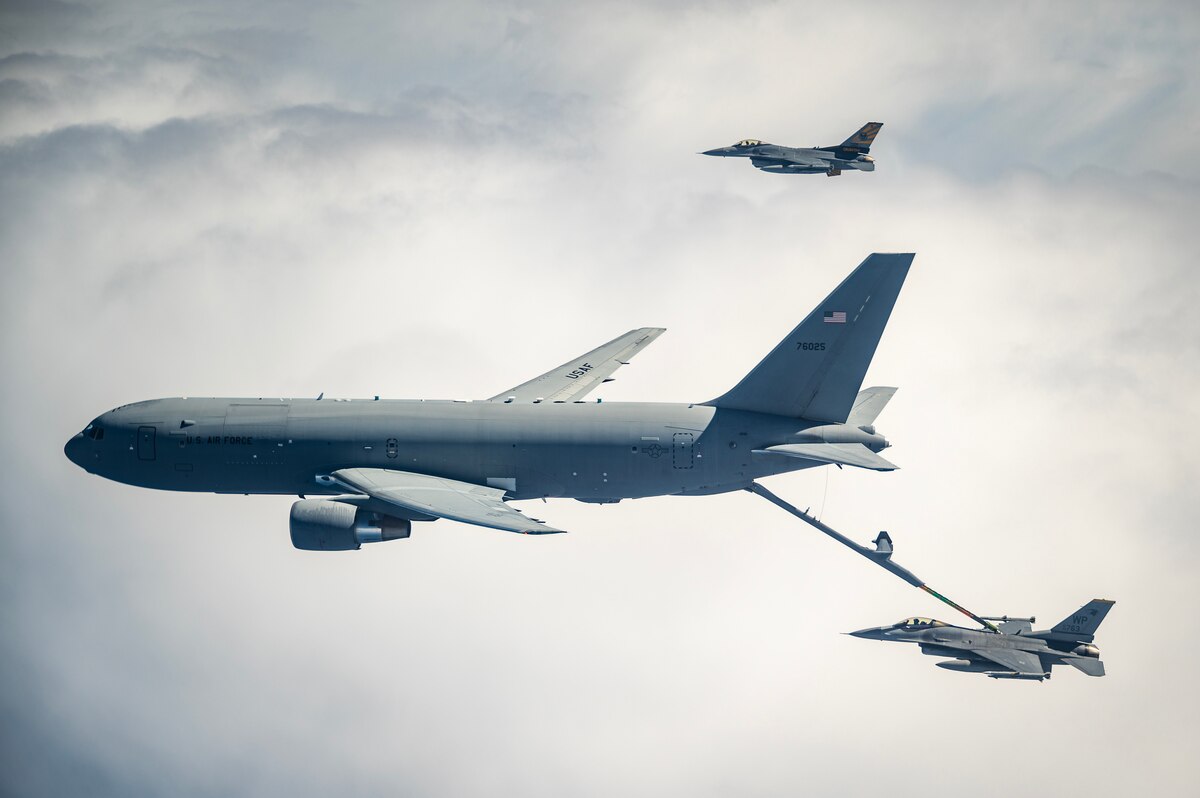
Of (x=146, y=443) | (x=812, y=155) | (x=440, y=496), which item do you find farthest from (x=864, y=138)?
(x=146, y=443)

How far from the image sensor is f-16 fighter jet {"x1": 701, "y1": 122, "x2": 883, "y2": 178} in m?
93.9

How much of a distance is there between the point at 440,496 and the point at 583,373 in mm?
17286

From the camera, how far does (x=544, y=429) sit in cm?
6538

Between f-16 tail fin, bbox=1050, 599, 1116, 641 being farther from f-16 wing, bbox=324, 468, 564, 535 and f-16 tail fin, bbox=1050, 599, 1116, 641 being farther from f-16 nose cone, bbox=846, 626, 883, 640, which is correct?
f-16 wing, bbox=324, 468, 564, 535

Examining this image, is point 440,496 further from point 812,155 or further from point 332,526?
point 812,155

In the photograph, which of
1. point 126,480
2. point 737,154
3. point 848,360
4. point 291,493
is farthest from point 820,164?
point 126,480

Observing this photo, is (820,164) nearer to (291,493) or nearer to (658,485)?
(658,485)

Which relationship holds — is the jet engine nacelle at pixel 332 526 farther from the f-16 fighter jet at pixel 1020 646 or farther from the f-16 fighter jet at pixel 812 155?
the f-16 fighter jet at pixel 812 155

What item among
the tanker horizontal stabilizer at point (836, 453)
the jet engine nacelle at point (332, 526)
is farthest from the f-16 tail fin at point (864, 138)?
the jet engine nacelle at point (332, 526)

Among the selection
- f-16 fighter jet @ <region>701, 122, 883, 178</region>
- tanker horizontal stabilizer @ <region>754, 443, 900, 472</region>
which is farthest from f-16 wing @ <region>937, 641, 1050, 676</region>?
f-16 fighter jet @ <region>701, 122, 883, 178</region>

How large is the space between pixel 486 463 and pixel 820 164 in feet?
138

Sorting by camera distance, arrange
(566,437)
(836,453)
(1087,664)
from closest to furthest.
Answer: (836,453)
(566,437)
(1087,664)

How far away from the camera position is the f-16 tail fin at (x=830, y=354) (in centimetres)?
6400

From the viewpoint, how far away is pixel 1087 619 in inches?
2633
